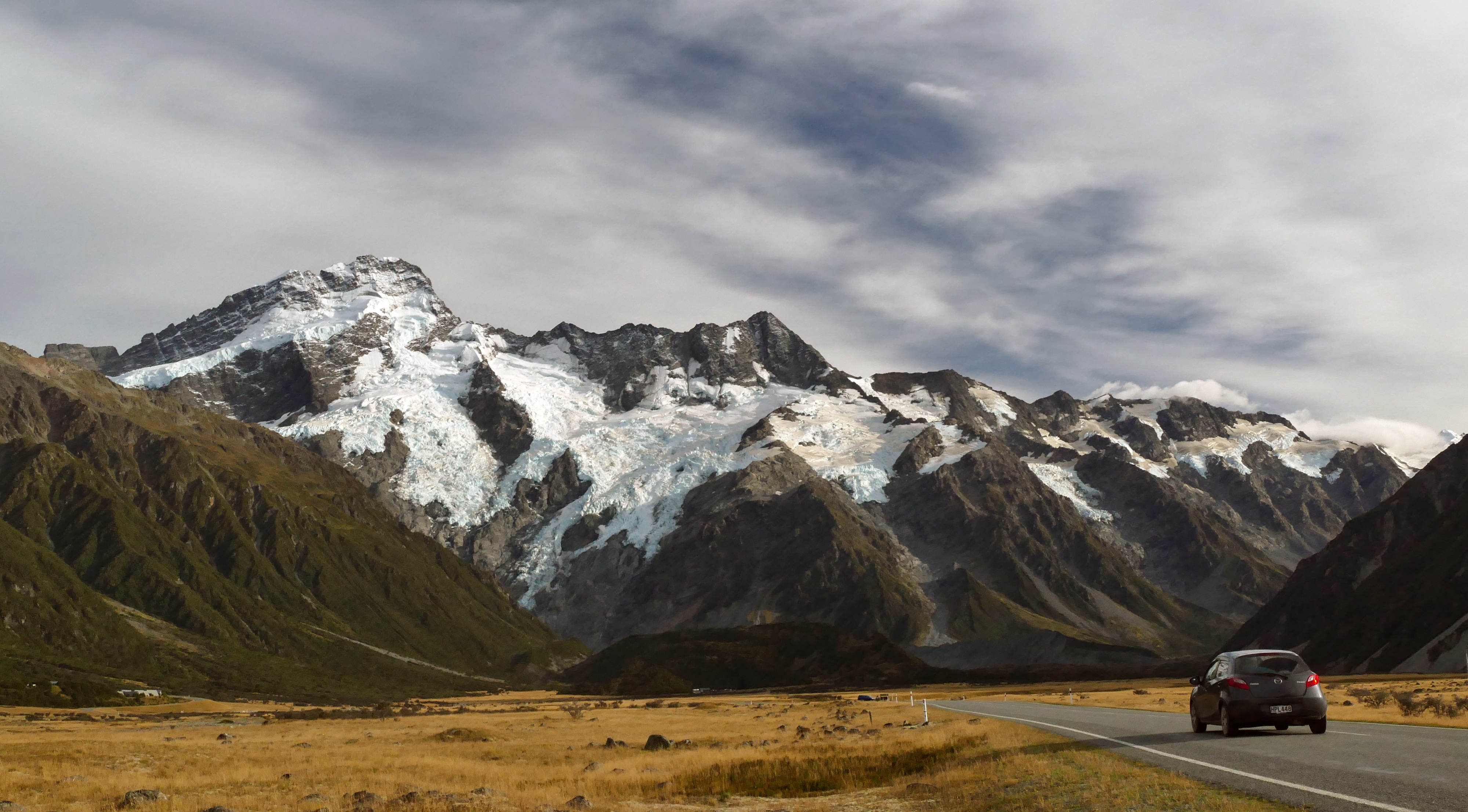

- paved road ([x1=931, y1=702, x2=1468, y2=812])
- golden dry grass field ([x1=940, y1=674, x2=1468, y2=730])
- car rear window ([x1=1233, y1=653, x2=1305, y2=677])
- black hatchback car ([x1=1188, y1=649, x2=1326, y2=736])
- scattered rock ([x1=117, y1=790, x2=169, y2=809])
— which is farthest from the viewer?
golden dry grass field ([x1=940, y1=674, x2=1468, y2=730])

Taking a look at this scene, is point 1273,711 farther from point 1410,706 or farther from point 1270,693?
point 1410,706

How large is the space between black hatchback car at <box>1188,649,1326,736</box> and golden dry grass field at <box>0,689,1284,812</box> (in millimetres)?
4180

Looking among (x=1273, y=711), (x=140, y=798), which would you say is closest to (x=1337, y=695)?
(x=1273, y=711)

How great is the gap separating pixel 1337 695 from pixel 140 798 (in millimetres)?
69308

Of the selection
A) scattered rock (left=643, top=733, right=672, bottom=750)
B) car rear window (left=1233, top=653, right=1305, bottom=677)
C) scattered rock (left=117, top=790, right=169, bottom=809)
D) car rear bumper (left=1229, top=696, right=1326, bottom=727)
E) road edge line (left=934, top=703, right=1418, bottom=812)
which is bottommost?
scattered rock (left=643, top=733, right=672, bottom=750)

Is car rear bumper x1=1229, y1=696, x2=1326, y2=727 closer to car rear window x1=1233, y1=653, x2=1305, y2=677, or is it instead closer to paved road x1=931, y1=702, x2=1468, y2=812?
paved road x1=931, y1=702, x2=1468, y2=812

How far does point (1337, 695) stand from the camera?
73.7 m

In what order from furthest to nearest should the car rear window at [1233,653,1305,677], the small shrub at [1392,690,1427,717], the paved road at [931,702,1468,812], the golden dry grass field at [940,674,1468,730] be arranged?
1. the small shrub at [1392,690,1427,717]
2. the golden dry grass field at [940,674,1468,730]
3. the car rear window at [1233,653,1305,677]
4. the paved road at [931,702,1468,812]

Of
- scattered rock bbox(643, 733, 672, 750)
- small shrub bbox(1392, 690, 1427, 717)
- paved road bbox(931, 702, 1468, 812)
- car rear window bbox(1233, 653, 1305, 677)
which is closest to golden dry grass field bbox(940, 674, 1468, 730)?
small shrub bbox(1392, 690, 1427, 717)

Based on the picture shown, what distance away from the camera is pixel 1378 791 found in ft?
66.7

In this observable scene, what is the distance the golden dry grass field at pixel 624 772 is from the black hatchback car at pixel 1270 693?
4180 millimetres

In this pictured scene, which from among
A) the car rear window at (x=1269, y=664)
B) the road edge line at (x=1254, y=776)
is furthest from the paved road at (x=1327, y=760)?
the car rear window at (x=1269, y=664)

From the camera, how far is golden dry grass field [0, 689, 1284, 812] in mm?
27734

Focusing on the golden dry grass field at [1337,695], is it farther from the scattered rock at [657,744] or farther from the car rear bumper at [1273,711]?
the scattered rock at [657,744]
